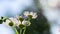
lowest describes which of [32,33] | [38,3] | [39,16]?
[32,33]

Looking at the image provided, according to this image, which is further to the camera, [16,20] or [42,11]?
[42,11]

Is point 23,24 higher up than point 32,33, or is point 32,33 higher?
point 23,24

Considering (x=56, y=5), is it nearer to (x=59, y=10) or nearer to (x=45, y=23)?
(x=59, y=10)

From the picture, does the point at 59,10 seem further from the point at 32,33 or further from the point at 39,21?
the point at 32,33

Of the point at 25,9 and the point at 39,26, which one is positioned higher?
the point at 25,9

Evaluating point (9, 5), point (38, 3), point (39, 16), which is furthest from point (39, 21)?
point (9, 5)

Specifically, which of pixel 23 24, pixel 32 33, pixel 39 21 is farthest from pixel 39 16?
pixel 23 24
